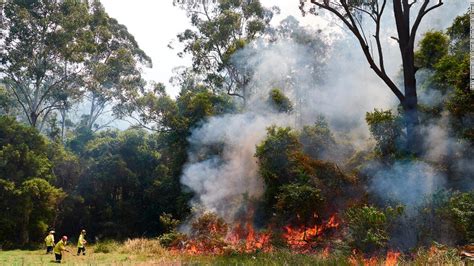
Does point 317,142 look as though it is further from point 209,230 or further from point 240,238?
point 209,230

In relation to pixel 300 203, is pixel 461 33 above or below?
above

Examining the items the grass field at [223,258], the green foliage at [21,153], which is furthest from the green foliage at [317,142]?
the green foliage at [21,153]

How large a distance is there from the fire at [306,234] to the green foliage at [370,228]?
265cm

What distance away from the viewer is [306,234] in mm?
14477

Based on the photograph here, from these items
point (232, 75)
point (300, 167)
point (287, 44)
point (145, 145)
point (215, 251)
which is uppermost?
point (287, 44)

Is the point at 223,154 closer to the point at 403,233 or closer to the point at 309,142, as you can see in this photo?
Answer: the point at 309,142

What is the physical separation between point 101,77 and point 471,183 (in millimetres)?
23415

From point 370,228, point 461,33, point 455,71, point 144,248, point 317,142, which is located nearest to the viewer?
point 370,228

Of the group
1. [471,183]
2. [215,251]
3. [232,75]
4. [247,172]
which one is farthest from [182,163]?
[471,183]

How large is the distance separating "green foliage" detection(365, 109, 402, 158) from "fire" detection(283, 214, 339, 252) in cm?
317

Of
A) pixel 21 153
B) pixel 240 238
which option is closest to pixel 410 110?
pixel 240 238

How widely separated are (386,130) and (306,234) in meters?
4.82

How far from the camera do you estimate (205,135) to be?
73.8ft

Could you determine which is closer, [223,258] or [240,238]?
[223,258]
